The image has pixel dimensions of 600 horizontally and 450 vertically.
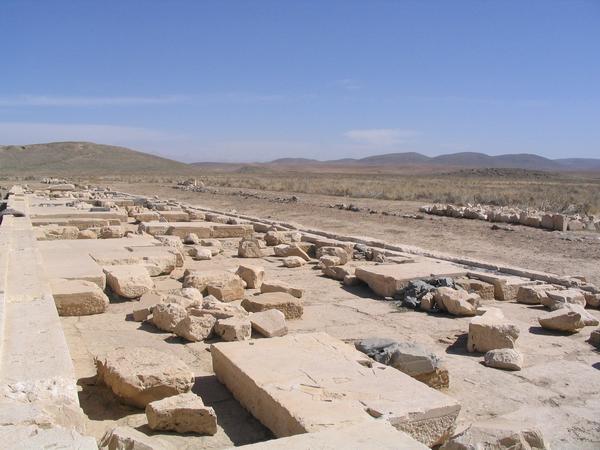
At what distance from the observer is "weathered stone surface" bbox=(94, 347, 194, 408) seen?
3213mm

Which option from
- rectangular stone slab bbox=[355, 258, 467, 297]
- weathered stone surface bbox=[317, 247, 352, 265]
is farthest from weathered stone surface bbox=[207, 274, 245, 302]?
weathered stone surface bbox=[317, 247, 352, 265]

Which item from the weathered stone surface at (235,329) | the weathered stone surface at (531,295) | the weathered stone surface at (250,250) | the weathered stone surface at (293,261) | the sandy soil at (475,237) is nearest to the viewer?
the weathered stone surface at (235,329)

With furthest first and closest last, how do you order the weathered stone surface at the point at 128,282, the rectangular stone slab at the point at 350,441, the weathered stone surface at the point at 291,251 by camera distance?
the weathered stone surface at the point at 291,251 < the weathered stone surface at the point at 128,282 < the rectangular stone slab at the point at 350,441

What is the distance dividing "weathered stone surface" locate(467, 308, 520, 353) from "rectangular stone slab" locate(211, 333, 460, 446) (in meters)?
1.32

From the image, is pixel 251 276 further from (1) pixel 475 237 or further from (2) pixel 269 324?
(1) pixel 475 237

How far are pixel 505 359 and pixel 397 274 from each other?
2467 millimetres

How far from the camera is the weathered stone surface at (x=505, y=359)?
417 cm

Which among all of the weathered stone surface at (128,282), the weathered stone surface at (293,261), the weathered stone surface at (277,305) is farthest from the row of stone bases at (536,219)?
the weathered stone surface at (128,282)

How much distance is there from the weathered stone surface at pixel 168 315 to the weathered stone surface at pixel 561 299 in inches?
151

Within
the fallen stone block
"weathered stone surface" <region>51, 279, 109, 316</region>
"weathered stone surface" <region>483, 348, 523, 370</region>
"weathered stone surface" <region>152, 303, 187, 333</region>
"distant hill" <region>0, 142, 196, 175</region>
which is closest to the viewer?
the fallen stone block

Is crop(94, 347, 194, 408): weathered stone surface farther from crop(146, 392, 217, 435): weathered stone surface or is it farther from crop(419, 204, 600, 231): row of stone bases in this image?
crop(419, 204, 600, 231): row of stone bases

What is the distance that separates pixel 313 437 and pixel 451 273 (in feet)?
15.7

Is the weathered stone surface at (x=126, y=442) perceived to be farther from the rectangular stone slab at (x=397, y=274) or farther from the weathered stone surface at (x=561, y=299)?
the weathered stone surface at (x=561, y=299)

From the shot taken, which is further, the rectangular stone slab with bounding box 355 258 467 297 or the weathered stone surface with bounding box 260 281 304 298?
the rectangular stone slab with bounding box 355 258 467 297
